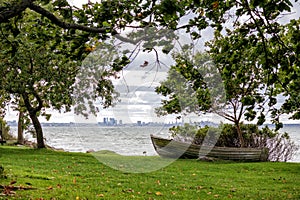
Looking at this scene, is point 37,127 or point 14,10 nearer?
point 14,10

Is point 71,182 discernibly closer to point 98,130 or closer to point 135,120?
point 98,130

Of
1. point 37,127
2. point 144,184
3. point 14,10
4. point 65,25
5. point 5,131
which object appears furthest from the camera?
point 5,131

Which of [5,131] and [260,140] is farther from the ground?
[5,131]

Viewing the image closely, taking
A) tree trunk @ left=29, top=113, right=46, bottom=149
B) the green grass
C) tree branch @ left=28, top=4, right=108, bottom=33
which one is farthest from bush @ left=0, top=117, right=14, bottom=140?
tree branch @ left=28, top=4, right=108, bottom=33

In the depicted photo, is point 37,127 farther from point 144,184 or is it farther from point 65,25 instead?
point 65,25

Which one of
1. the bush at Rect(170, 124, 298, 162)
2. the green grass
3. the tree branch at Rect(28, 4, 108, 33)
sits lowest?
the green grass

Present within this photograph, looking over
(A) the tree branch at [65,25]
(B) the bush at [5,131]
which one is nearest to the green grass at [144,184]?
(A) the tree branch at [65,25]

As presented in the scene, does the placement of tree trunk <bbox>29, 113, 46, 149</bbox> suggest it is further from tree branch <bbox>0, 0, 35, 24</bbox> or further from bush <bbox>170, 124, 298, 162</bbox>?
tree branch <bbox>0, 0, 35, 24</bbox>

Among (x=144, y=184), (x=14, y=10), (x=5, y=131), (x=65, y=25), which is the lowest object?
(x=144, y=184)

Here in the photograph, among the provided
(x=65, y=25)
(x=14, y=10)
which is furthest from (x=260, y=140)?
(x=14, y=10)

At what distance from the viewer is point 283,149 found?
19.1 metres

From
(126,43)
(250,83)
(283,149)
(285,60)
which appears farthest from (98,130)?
(283,149)

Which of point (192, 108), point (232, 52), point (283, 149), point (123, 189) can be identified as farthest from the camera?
point (283, 149)

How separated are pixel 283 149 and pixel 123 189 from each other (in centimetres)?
1295
